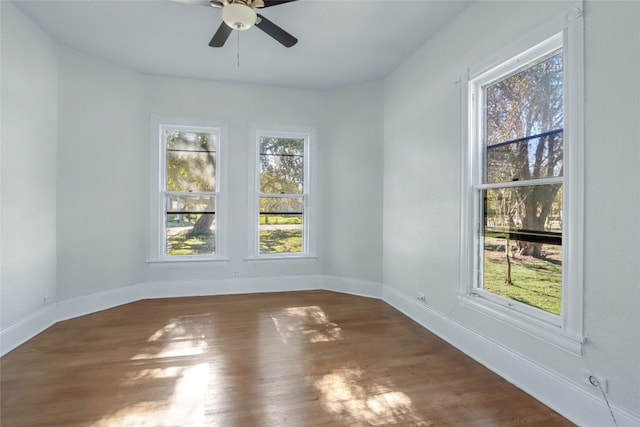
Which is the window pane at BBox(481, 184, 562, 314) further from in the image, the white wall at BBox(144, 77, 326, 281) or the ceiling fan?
the white wall at BBox(144, 77, 326, 281)

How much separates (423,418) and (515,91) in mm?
2309

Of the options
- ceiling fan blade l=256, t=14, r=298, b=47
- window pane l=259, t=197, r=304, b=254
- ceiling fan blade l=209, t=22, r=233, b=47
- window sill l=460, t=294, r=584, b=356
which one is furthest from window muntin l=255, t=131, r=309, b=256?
window sill l=460, t=294, r=584, b=356

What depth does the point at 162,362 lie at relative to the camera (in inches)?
99.0

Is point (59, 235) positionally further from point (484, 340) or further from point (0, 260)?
point (484, 340)

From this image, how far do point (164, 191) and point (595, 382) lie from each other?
451cm

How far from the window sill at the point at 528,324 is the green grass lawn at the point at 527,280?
107mm

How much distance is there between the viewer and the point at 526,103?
2.29 meters

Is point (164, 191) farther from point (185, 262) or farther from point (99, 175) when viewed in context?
point (185, 262)

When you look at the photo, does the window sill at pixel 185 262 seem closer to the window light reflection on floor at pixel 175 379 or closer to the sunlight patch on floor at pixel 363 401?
the window light reflection on floor at pixel 175 379

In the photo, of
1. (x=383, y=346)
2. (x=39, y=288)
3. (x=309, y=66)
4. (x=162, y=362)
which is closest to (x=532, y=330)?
(x=383, y=346)

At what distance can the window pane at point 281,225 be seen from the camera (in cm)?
459

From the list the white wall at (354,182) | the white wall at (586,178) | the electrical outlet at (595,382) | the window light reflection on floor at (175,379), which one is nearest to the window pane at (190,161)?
the white wall at (354,182)

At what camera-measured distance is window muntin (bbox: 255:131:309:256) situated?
4578 millimetres

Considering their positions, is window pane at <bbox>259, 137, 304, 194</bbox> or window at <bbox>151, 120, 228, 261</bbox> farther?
window pane at <bbox>259, 137, 304, 194</bbox>
